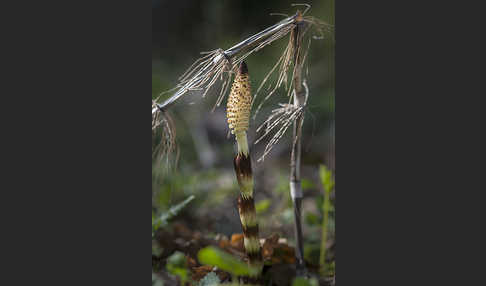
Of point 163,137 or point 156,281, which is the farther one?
point 163,137

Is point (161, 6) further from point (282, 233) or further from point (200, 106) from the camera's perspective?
point (282, 233)

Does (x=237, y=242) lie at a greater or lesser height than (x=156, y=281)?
greater

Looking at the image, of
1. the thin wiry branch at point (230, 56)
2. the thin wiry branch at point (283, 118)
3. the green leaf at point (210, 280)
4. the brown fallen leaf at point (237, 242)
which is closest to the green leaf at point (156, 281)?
the green leaf at point (210, 280)

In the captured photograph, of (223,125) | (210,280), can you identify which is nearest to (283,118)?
(210,280)

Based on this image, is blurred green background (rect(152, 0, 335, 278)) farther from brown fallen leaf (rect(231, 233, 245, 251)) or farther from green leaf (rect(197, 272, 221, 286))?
green leaf (rect(197, 272, 221, 286))

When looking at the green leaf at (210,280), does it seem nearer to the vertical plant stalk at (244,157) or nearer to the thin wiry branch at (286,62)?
the vertical plant stalk at (244,157)

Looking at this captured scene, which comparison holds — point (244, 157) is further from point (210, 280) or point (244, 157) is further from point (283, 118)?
point (210, 280)
